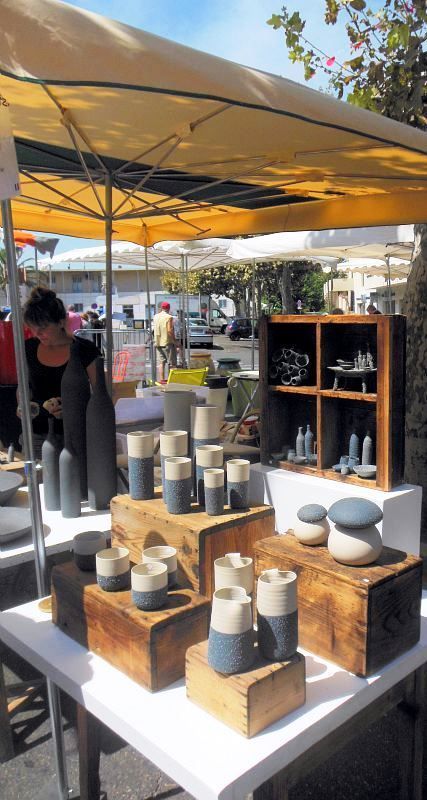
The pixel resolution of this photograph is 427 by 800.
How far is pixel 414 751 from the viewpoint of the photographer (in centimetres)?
174

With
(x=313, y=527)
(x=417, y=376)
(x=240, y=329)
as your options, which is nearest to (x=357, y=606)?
(x=313, y=527)

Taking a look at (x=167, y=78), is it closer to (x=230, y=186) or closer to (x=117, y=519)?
(x=117, y=519)

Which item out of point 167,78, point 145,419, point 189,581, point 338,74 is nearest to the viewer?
point 167,78

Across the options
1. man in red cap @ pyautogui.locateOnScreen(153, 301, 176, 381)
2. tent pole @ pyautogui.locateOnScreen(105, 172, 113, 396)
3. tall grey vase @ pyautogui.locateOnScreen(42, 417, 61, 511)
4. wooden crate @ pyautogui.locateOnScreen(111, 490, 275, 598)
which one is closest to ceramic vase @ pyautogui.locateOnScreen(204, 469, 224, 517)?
wooden crate @ pyautogui.locateOnScreen(111, 490, 275, 598)

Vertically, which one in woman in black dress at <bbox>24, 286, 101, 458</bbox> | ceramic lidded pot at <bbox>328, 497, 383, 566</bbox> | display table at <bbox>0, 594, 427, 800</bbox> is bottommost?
display table at <bbox>0, 594, 427, 800</bbox>

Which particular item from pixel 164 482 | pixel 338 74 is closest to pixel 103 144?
pixel 164 482

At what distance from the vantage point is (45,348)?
3131mm

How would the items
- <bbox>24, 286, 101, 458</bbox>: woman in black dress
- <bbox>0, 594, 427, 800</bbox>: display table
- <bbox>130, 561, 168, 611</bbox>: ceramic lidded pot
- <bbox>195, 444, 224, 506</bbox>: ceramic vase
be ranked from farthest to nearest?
1. <bbox>24, 286, 101, 458</bbox>: woman in black dress
2. <bbox>195, 444, 224, 506</bbox>: ceramic vase
3. <bbox>130, 561, 168, 611</bbox>: ceramic lidded pot
4. <bbox>0, 594, 427, 800</bbox>: display table

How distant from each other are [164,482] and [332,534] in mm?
516

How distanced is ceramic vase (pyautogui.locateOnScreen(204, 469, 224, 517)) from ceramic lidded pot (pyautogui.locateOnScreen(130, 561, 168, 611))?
38cm

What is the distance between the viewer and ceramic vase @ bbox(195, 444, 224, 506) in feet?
5.94

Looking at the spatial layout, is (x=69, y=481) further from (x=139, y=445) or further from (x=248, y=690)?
(x=248, y=690)

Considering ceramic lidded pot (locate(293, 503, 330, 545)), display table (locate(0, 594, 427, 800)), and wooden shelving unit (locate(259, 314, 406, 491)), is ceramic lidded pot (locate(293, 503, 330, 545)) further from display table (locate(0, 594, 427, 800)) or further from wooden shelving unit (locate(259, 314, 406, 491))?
wooden shelving unit (locate(259, 314, 406, 491))

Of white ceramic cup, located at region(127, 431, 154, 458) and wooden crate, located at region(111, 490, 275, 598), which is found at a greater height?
white ceramic cup, located at region(127, 431, 154, 458)
